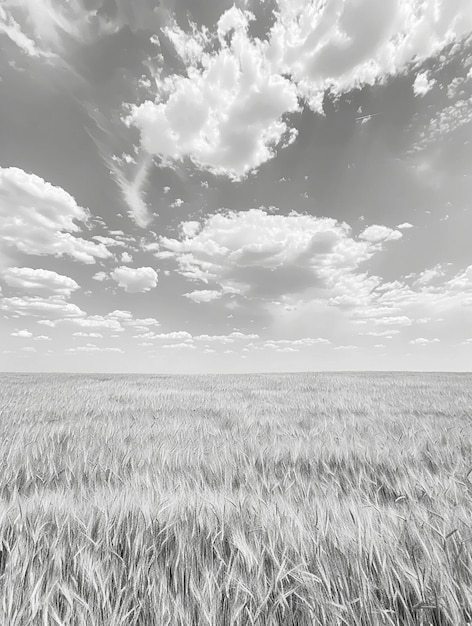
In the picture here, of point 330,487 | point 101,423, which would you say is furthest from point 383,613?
point 101,423

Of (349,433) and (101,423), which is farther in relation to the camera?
(101,423)

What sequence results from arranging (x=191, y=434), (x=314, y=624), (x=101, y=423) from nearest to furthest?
(x=314, y=624) < (x=191, y=434) < (x=101, y=423)

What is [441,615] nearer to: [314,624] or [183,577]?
[314,624]

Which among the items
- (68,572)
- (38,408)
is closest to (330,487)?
(68,572)

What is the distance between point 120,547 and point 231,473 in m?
1.25

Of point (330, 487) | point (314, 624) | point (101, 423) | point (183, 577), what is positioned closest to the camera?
point (314, 624)

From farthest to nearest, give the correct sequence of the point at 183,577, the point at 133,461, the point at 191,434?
the point at 191,434
the point at 133,461
the point at 183,577

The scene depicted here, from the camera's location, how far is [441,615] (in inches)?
42.8

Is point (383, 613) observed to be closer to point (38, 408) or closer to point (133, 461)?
point (133, 461)

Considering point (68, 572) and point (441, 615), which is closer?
point (441, 615)

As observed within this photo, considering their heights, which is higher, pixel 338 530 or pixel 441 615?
pixel 338 530

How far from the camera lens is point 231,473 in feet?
8.48

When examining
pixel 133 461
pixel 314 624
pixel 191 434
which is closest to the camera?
pixel 314 624

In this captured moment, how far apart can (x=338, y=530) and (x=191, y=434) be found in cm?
289
